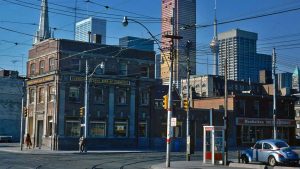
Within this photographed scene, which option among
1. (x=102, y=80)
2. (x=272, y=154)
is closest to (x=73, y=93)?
(x=102, y=80)

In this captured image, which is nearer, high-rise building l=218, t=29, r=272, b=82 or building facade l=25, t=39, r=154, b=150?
high-rise building l=218, t=29, r=272, b=82

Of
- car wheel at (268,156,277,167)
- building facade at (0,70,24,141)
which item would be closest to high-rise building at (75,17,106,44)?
building facade at (0,70,24,141)

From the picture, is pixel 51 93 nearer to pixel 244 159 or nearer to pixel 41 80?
pixel 41 80

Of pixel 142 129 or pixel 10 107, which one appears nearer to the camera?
pixel 142 129

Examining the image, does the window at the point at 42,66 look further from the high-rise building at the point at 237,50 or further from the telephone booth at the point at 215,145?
the telephone booth at the point at 215,145

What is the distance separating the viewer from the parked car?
29078mm

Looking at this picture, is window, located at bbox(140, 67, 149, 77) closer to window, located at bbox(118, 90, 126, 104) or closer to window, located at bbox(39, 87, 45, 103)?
window, located at bbox(118, 90, 126, 104)

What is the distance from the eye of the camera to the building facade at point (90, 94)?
5362 centimetres

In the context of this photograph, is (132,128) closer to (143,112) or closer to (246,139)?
(143,112)

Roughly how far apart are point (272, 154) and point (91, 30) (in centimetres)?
3139

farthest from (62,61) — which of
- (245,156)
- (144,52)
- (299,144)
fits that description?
(299,144)

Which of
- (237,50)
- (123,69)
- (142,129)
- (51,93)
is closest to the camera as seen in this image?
(51,93)

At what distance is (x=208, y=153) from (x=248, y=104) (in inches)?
1577

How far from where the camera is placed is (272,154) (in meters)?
29.6
